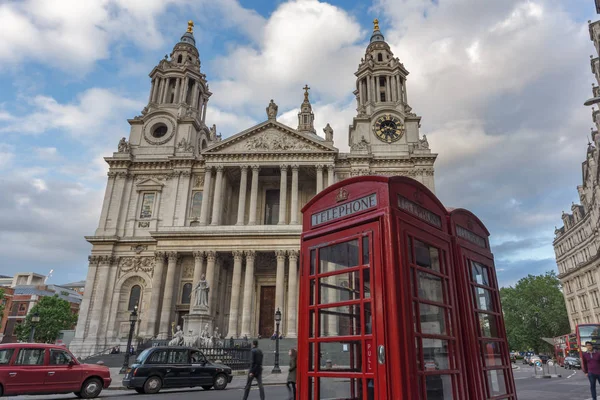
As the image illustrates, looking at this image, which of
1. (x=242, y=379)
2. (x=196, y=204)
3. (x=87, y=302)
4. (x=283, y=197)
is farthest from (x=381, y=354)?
(x=87, y=302)

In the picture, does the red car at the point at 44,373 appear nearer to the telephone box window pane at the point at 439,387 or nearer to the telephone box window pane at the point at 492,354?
the telephone box window pane at the point at 439,387

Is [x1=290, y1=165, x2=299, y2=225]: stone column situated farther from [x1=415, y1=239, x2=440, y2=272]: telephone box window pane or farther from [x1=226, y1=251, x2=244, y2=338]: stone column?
[x1=415, y1=239, x2=440, y2=272]: telephone box window pane

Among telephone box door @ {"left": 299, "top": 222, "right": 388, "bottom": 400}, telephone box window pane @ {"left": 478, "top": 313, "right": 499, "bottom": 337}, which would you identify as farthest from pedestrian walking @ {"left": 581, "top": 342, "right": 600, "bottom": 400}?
telephone box door @ {"left": 299, "top": 222, "right": 388, "bottom": 400}

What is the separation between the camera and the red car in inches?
399

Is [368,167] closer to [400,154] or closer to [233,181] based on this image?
[400,154]

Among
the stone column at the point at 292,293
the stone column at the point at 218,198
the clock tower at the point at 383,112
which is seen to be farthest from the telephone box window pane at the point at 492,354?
the clock tower at the point at 383,112

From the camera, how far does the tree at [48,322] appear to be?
5225 cm

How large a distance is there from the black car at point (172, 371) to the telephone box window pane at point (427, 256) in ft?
37.7

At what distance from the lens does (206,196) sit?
33.0 metres

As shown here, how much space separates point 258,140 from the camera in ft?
112

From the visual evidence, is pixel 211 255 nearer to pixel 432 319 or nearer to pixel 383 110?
pixel 383 110

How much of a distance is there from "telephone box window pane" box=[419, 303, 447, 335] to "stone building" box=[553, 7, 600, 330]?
46.0m

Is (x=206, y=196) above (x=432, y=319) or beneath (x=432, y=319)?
above

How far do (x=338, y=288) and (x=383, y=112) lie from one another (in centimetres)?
3519
